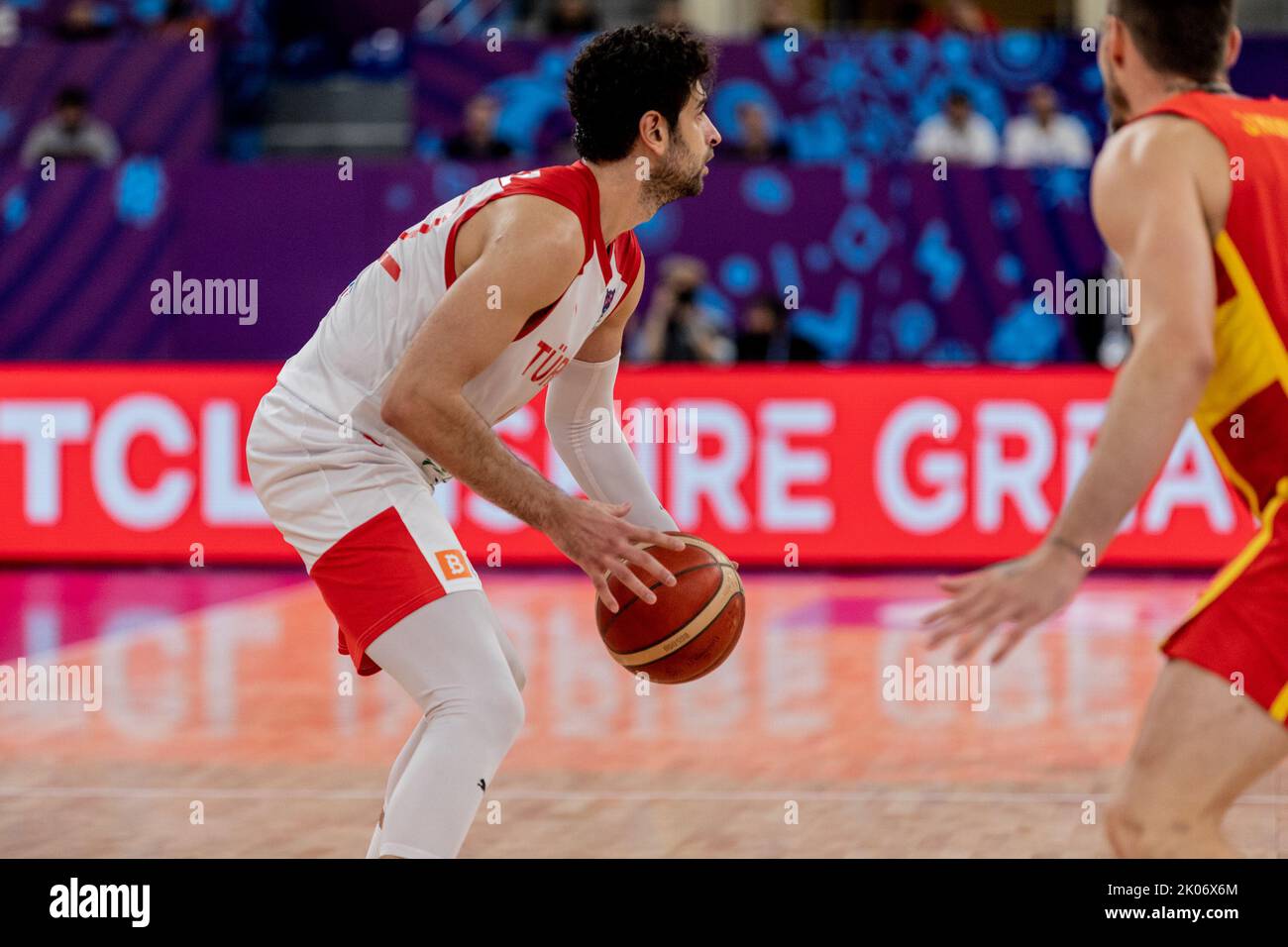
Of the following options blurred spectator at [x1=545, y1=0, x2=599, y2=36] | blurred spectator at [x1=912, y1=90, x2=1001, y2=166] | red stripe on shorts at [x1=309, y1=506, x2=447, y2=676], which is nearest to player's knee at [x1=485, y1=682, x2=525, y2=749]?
red stripe on shorts at [x1=309, y1=506, x2=447, y2=676]

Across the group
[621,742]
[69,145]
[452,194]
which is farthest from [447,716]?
[69,145]

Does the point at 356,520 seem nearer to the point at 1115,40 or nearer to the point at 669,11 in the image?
the point at 1115,40

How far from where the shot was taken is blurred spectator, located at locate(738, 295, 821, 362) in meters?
11.9

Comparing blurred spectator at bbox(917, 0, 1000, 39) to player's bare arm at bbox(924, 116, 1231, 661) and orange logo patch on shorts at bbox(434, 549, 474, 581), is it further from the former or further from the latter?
player's bare arm at bbox(924, 116, 1231, 661)

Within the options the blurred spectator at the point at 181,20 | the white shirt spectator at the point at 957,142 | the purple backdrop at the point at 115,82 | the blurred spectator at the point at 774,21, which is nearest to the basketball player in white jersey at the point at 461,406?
the white shirt spectator at the point at 957,142

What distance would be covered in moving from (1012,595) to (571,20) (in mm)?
12328

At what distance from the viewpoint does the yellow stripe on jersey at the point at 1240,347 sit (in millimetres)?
2697

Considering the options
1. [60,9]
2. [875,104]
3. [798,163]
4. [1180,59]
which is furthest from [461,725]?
[60,9]

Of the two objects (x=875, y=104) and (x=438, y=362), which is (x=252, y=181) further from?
(x=438, y=362)

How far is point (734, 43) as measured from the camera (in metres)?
13.5

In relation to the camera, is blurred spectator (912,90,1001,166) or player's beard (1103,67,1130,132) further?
blurred spectator (912,90,1001,166)

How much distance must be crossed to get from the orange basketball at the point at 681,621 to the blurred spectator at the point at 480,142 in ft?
31.2

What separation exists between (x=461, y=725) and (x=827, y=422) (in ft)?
23.4

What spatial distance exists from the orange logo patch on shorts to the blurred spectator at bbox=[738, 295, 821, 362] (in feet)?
27.9
